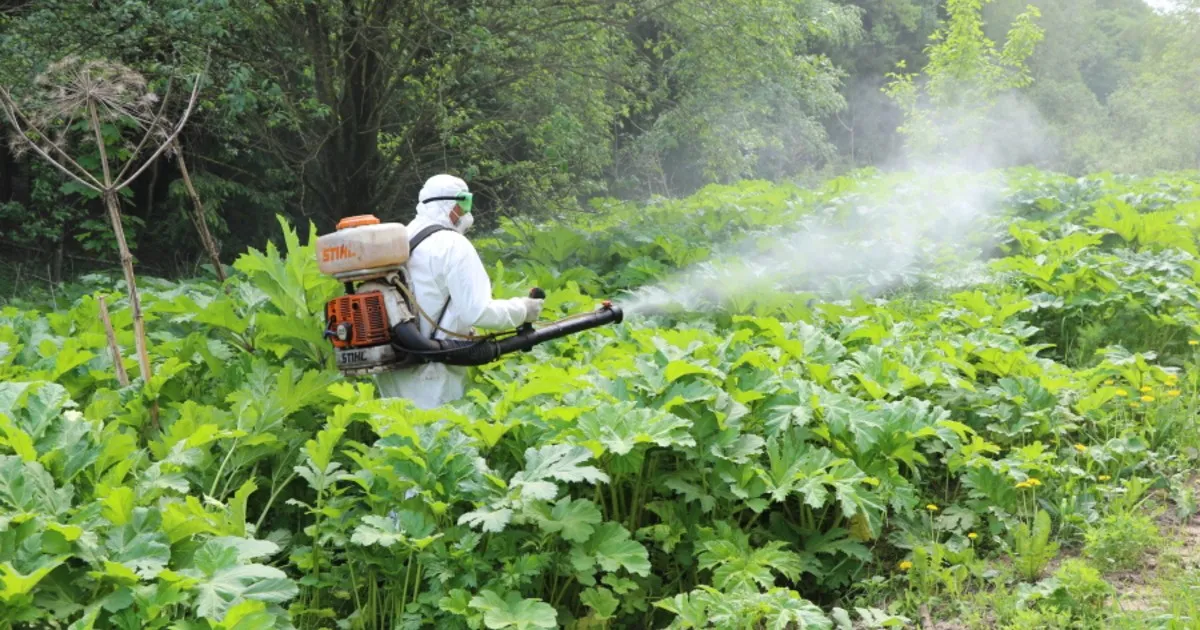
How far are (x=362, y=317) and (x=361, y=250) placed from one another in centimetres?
34

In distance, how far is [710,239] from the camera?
500 inches

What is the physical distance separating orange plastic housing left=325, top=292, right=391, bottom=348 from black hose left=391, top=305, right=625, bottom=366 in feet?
0.30

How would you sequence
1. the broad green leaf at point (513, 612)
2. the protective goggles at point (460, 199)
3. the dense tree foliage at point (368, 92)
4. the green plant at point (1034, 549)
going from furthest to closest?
the dense tree foliage at point (368, 92)
the protective goggles at point (460, 199)
the green plant at point (1034, 549)
the broad green leaf at point (513, 612)

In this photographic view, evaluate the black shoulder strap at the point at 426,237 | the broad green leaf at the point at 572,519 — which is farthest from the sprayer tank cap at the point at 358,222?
the broad green leaf at the point at 572,519

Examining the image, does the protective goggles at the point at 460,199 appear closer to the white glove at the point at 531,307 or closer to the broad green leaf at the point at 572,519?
the white glove at the point at 531,307

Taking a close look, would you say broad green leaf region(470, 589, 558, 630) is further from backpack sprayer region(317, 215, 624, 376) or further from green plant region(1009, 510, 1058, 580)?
green plant region(1009, 510, 1058, 580)

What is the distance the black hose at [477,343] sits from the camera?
5.58 meters

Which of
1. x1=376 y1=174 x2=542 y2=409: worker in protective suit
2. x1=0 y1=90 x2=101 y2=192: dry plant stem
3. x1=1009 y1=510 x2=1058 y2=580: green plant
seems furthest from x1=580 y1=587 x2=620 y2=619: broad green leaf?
x1=0 y1=90 x2=101 y2=192: dry plant stem

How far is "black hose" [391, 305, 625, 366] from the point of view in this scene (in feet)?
18.3

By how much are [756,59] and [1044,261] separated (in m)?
6.05

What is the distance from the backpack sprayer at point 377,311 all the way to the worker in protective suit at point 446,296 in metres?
0.07

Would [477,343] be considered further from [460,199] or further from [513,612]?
[513,612]

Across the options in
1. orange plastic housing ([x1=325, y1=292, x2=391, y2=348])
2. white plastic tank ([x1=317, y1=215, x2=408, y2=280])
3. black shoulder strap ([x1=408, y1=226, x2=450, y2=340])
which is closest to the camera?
white plastic tank ([x1=317, y1=215, x2=408, y2=280])

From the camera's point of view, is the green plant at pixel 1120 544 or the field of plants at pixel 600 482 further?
the green plant at pixel 1120 544
